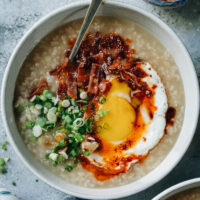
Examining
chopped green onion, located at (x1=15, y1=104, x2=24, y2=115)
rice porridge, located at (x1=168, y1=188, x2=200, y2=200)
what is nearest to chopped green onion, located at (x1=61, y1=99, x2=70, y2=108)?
chopped green onion, located at (x1=15, y1=104, x2=24, y2=115)

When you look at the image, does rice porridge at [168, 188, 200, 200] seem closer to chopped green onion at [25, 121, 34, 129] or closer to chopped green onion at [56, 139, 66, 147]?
chopped green onion at [56, 139, 66, 147]

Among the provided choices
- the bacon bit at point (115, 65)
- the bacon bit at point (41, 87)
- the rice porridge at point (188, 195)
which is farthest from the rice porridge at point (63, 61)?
the rice porridge at point (188, 195)

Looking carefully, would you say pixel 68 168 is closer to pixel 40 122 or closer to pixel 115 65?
pixel 40 122

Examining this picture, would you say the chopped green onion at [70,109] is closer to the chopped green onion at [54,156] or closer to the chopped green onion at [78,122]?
the chopped green onion at [78,122]

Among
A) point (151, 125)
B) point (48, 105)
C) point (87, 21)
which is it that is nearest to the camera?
point (87, 21)

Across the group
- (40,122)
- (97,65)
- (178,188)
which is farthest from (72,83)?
(178,188)

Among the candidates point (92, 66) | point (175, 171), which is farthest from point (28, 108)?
Answer: point (175, 171)
